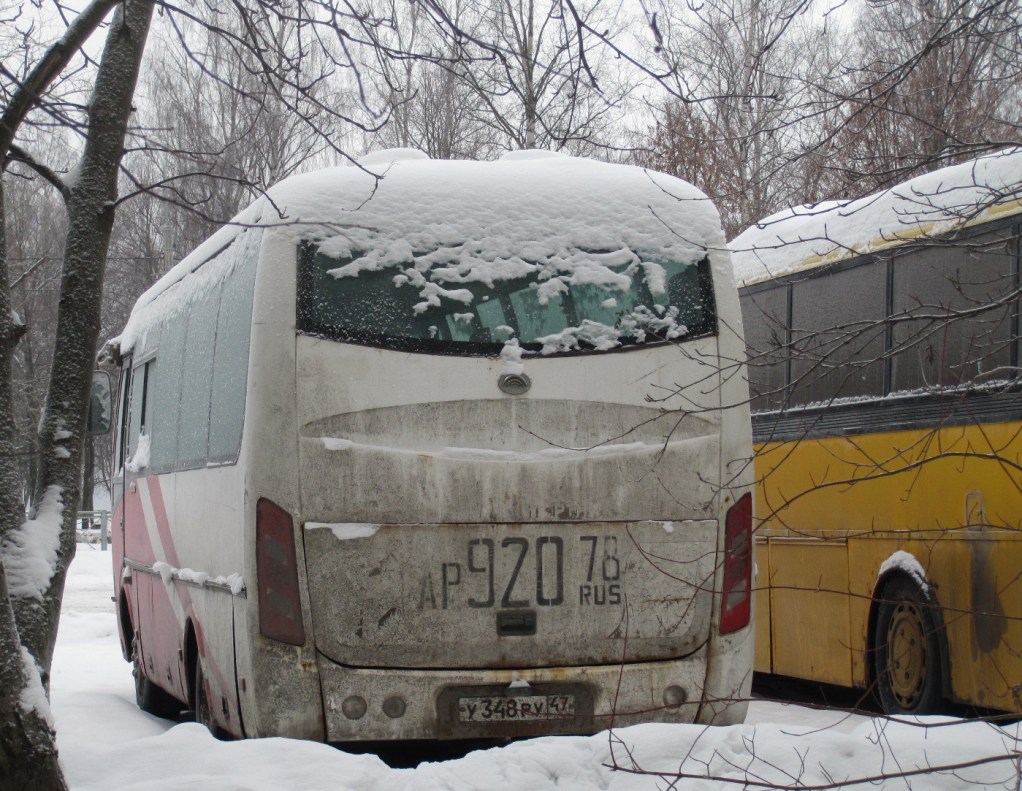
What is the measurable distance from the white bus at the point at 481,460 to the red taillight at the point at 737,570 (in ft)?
0.06

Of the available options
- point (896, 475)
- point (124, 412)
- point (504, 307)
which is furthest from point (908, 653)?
point (124, 412)

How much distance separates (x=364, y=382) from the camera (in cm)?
643

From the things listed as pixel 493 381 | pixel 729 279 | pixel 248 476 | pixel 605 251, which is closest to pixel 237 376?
pixel 248 476

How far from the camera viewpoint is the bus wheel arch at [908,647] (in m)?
8.74

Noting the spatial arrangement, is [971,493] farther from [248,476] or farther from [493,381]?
[248,476]

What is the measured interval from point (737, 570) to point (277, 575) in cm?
207

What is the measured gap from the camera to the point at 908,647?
912cm

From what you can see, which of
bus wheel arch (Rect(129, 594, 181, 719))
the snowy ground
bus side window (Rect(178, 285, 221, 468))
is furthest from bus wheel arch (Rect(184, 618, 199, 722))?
bus wheel arch (Rect(129, 594, 181, 719))

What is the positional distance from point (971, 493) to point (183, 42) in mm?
4922

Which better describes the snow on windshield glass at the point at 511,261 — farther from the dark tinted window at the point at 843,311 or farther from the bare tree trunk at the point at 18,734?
the dark tinted window at the point at 843,311

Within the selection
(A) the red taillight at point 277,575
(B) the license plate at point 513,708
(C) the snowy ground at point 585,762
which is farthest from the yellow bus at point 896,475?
(A) the red taillight at point 277,575

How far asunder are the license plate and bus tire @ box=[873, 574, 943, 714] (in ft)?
9.60

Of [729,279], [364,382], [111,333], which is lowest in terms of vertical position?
[364,382]

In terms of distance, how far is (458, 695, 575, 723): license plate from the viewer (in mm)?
6430
